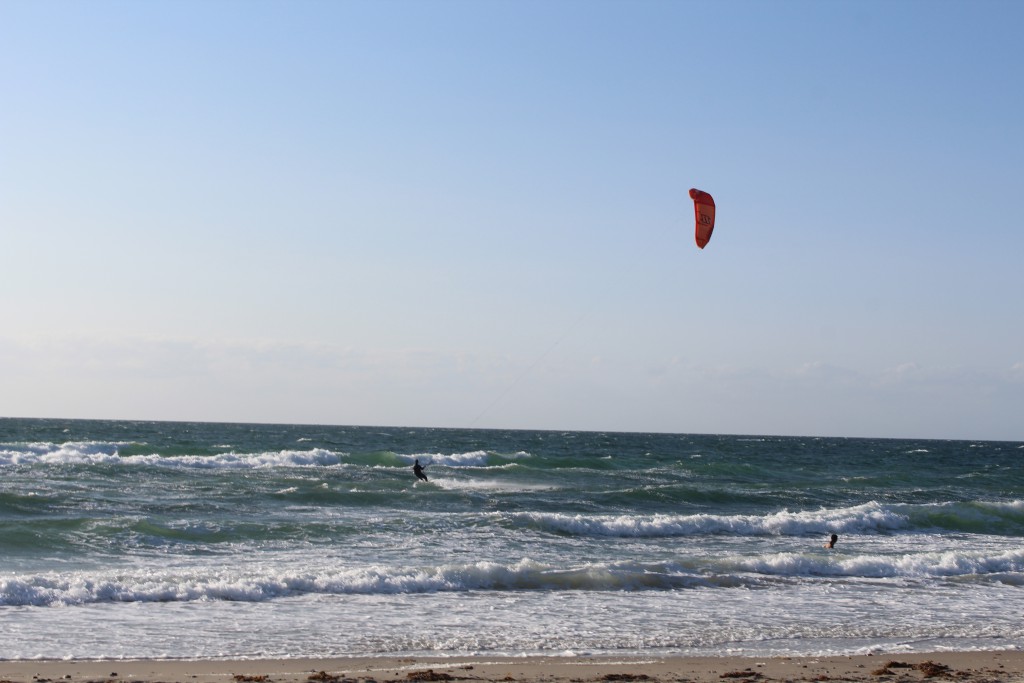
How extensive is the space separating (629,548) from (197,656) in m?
9.83

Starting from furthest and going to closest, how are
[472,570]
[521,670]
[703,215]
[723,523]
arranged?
[723,523], [703,215], [472,570], [521,670]

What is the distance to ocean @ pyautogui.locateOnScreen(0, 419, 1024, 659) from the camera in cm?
1016

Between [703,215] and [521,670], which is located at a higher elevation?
[703,215]

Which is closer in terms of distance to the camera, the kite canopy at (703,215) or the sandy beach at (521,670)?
the sandy beach at (521,670)

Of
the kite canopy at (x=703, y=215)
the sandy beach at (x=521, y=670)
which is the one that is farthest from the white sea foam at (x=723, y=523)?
the sandy beach at (x=521, y=670)

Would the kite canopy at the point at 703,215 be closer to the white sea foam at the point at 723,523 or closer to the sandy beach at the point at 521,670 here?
the white sea foam at the point at 723,523

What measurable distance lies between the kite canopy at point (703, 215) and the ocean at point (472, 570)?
5.83m

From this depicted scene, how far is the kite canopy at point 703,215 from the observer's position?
60.2ft

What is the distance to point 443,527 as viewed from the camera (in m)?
18.5

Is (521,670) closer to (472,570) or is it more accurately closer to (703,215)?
(472,570)

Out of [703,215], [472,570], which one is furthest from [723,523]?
[472,570]

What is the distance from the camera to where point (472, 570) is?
1341 cm

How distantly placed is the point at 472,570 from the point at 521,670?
481 cm

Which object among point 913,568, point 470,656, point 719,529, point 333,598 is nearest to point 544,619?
point 470,656
